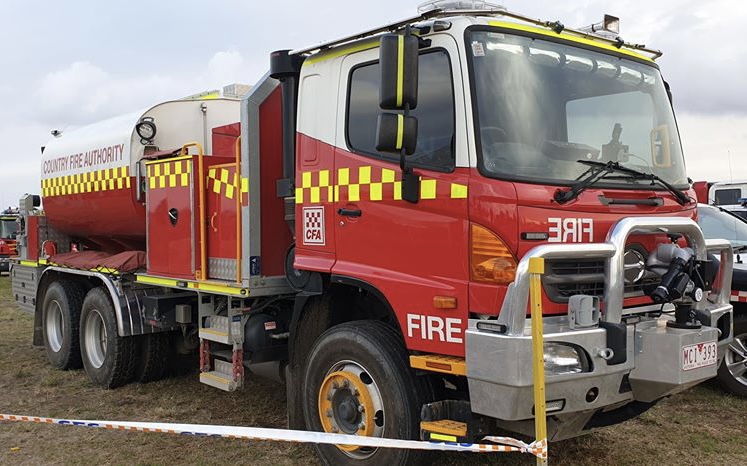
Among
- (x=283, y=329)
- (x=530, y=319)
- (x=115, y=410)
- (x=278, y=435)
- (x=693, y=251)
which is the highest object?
(x=693, y=251)

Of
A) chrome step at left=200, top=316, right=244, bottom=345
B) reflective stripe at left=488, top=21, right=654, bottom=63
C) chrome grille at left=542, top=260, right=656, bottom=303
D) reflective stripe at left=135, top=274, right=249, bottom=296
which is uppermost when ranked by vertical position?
reflective stripe at left=488, top=21, right=654, bottom=63

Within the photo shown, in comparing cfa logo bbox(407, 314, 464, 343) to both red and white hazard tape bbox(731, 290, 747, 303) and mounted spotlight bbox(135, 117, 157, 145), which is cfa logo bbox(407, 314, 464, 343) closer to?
red and white hazard tape bbox(731, 290, 747, 303)

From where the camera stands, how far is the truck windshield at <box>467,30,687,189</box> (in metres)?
3.82

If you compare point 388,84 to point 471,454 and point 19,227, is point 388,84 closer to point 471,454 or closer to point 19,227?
point 471,454

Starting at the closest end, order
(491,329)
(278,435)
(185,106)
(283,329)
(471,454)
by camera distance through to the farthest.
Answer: (491,329) < (278,435) < (471,454) < (283,329) < (185,106)

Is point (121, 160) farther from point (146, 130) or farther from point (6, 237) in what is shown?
point (6, 237)

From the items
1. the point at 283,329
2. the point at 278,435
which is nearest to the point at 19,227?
the point at 283,329

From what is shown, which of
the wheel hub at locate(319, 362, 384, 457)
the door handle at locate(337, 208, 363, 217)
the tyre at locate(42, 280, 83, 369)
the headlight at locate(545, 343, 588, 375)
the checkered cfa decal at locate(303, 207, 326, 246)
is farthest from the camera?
the tyre at locate(42, 280, 83, 369)

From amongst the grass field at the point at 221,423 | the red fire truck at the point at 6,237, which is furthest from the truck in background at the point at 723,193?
the red fire truck at the point at 6,237

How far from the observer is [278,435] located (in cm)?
400

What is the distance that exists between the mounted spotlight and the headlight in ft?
15.8

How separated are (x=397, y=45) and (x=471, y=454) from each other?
2957 mm

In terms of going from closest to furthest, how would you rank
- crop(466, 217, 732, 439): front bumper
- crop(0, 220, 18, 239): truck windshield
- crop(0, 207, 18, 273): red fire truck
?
1. crop(466, 217, 732, 439): front bumper
2. crop(0, 207, 18, 273): red fire truck
3. crop(0, 220, 18, 239): truck windshield

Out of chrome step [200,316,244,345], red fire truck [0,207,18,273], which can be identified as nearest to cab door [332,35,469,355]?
chrome step [200,316,244,345]
